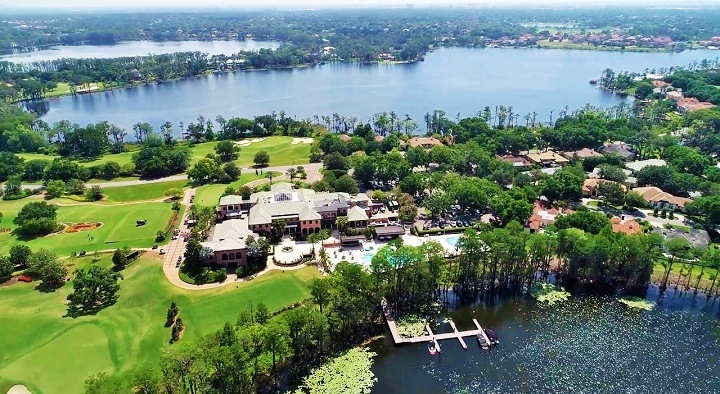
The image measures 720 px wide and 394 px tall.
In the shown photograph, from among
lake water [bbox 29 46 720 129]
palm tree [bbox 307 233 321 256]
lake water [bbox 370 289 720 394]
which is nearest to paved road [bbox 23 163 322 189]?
palm tree [bbox 307 233 321 256]

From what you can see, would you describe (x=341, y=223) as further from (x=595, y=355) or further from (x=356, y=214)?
(x=595, y=355)

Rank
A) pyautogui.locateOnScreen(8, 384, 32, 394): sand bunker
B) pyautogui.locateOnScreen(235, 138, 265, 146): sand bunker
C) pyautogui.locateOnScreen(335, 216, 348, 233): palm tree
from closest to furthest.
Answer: pyautogui.locateOnScreen(8, 384, 32, 394): sand bunker
pyautogui.locateOnScreen(335, 216, 348, 233): palm tree
pyautogui.locateOnScreen(235, 138, 265, 146): sand bunker

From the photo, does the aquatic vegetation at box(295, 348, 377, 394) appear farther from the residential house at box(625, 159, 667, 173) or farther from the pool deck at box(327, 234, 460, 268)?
the residential house at box(625, 159, 667, 173)

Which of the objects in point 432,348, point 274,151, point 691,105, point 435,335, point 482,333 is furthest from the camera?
point 691,105

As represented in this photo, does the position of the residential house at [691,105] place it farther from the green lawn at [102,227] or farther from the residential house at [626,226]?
the green lawn at [102,227]

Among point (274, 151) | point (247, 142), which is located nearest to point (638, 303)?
point (274, 151)
